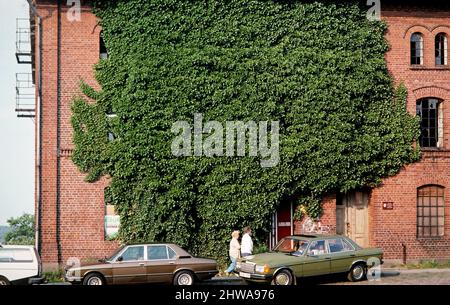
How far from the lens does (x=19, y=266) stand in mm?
18469

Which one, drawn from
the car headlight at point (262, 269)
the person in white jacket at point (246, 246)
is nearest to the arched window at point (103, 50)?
the person in white jacket at point (246, 246)

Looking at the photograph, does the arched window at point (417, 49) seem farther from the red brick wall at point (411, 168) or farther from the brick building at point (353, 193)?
the red brick wall at point (411, 168)

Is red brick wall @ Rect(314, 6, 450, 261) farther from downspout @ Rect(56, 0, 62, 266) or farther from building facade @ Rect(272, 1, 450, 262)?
downspout @ Rect(56, 0, 62, 266)

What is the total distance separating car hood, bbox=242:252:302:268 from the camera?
18703 millimetres

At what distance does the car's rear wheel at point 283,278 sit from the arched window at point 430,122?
992cm

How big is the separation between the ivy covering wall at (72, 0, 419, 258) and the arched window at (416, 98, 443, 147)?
1.72 m

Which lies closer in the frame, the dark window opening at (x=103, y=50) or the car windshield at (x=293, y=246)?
the car windshield at (x=293, y=246)

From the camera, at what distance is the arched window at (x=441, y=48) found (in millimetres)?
25953

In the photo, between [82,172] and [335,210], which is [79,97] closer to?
[82,172]

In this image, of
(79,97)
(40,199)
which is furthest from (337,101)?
(40,199)

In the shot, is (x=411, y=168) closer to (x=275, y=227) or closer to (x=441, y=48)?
(x=441, y=48)

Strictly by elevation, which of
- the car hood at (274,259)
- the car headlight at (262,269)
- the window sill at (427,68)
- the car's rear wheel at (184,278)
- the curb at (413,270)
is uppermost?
the window sill at (427,68)

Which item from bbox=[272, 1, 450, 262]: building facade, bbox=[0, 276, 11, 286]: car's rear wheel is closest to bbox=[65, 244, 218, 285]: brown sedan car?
bbox=[0, 276, 11, 286]: car's rear wheel
